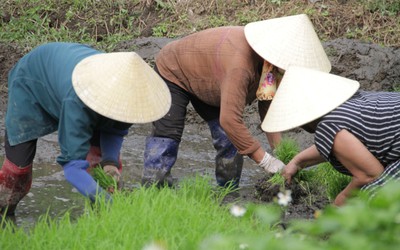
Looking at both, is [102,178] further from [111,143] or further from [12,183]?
[12,183]

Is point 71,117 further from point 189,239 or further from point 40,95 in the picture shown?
point 189,239

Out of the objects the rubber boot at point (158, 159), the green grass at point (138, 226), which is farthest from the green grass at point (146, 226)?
the rubber boot at point (158, 159)

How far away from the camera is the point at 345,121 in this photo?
4324 millimetres

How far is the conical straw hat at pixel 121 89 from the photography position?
4.23 metres

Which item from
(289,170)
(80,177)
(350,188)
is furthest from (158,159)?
(350,188)

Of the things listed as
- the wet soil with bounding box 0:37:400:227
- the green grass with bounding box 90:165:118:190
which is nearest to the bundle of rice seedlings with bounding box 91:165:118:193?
the green grass with bounding box 90:165:118:190

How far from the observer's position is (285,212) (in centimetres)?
530

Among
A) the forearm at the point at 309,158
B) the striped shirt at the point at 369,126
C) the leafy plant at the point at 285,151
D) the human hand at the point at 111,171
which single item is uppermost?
the striped shirt at the point at 369,126

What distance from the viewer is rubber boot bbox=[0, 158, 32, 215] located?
16.4 feet

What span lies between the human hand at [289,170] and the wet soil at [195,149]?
11 centimetres

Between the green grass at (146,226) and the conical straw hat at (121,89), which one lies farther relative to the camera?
the conical straw hat at (121,89)

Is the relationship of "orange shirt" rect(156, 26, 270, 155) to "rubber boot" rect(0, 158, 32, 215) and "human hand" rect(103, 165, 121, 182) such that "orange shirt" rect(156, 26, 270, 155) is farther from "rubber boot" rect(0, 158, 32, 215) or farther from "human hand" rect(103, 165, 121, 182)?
"rubber boot" rect(0, 158, 32, 215)

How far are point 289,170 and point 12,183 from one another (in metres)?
1.72

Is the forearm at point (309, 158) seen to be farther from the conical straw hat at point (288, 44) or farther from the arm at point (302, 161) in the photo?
the conical straw hat at point (288, 44)
